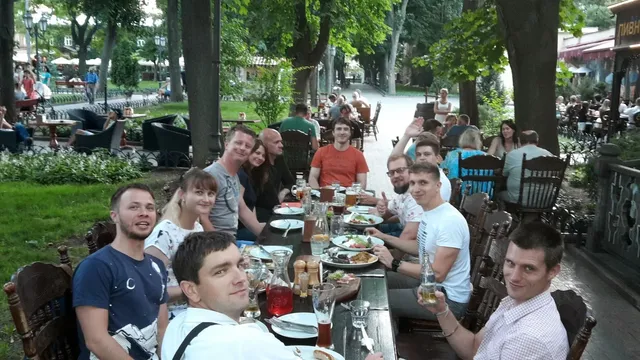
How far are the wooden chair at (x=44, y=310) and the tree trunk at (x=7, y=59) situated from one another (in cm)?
1563

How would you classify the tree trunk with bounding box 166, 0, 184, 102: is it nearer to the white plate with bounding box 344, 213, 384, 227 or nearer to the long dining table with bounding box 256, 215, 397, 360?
the white plate with bounding box 344, 213, 384, 227

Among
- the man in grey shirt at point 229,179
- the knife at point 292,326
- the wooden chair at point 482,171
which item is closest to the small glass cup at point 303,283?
the knife at point 292,326

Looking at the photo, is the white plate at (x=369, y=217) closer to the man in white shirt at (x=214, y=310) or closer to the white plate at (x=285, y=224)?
the white plate at (x=285, y=224)

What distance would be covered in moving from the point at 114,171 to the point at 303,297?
30.3 ft

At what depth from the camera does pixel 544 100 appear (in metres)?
9.23

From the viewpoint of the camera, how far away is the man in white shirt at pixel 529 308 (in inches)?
91.1

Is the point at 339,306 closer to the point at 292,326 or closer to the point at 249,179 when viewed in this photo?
the point at 292,326

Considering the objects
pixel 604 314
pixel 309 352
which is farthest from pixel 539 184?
pixel 309 352

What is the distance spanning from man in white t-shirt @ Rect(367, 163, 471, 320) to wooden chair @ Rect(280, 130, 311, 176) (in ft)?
18.6

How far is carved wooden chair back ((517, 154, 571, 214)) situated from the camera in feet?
23.9

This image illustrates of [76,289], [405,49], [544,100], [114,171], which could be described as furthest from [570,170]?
[405,49]

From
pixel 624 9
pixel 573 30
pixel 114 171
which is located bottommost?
pixel 114 171

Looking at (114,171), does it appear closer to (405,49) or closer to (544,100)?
(544,100)

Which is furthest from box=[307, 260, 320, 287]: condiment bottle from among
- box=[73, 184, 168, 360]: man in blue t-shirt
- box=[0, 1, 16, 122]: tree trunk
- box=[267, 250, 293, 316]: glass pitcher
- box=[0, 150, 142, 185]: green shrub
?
box=[0, 1, 16, 122]: tree trunk
